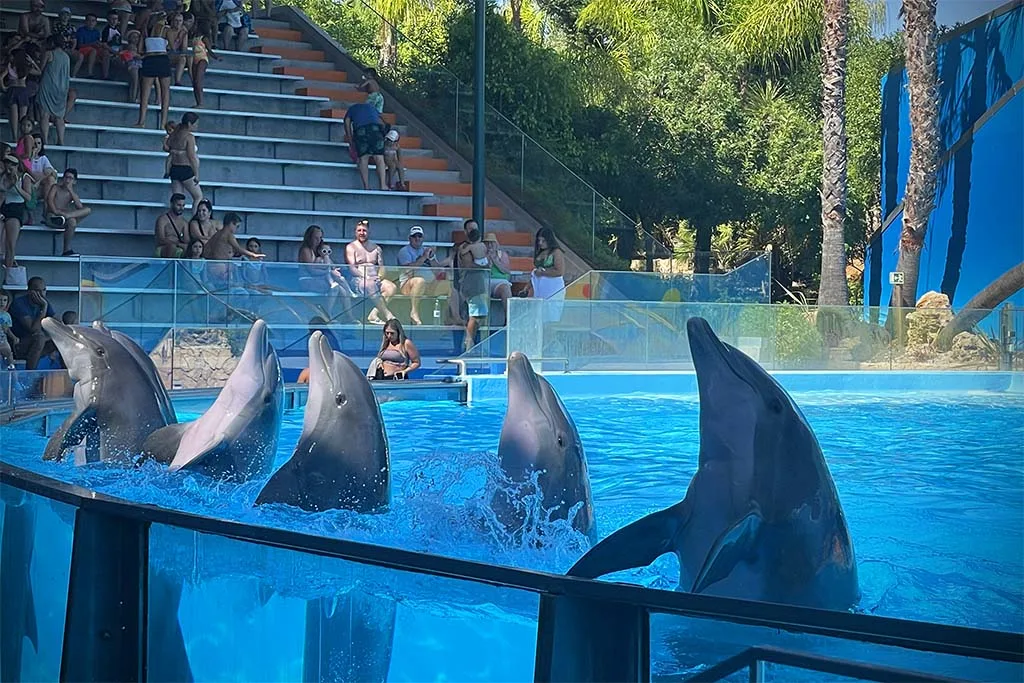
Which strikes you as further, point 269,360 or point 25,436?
point 25,436

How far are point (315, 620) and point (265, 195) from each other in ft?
53.4

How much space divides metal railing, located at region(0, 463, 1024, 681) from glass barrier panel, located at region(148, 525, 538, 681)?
33 millimetres

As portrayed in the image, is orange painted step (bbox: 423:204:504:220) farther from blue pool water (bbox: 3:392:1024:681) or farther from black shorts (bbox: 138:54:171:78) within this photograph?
blue pool water (bbox: 3:392:1024:681)

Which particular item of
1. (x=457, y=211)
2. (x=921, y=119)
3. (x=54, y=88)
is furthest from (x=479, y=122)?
(x=921, y=119)

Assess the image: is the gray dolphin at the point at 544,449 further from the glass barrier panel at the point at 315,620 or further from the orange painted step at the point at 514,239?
the orange painted step at the point at 514,239

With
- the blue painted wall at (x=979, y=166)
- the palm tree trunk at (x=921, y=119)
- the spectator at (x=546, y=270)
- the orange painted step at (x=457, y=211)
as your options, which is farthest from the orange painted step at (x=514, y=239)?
the blue painted wall at (x=979, y=166)

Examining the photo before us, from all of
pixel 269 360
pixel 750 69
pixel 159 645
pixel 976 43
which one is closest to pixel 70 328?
pixel 269 360

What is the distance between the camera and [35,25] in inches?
680

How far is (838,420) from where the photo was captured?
461 inches

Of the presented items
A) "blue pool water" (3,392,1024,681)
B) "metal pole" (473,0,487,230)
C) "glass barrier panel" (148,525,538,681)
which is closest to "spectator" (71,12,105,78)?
"metal pole" (473,0,487,230)

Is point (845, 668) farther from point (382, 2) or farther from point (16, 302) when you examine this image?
point (382, 2)

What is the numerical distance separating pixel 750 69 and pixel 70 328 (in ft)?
83.1

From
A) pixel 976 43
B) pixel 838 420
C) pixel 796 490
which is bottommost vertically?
pixel 838 420

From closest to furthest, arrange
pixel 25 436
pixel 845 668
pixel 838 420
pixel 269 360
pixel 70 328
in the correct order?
pixel 845 668 < pixel 269 360 < pixel 70 328 < pixel 25 436 < pixel 838 420
